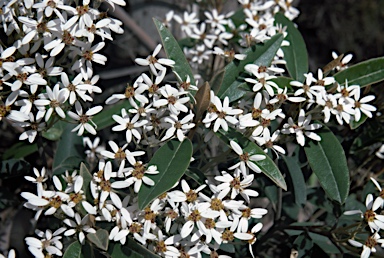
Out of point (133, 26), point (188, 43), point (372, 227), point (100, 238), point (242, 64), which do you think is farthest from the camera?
point (133, 26)

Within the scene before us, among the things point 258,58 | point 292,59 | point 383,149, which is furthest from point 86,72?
point 383,149

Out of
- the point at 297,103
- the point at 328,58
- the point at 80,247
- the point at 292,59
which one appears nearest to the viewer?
the point at 80,247

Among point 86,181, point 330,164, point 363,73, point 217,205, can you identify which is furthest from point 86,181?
point 363,73

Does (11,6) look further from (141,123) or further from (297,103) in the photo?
(297,103)

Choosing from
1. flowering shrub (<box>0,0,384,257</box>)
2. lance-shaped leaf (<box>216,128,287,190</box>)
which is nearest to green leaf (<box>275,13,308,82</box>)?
flowering shrub (<box>0,0,384,257</box>)

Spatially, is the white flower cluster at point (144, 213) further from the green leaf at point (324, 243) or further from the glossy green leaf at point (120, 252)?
the green leaf at point (324, 243)

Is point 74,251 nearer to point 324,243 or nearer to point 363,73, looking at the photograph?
point 324,243

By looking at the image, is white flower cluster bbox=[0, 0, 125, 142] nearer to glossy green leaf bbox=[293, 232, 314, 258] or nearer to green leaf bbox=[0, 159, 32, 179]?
green leaf bbox=[0, 159, 32, 179]
